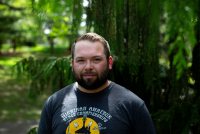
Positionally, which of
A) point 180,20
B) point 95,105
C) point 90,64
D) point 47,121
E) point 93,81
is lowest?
point 47,121

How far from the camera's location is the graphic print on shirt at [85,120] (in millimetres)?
2547

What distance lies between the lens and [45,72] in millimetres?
3879

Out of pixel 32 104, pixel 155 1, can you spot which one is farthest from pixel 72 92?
pixel 32 104

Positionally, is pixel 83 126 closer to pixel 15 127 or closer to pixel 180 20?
pixel 180 20

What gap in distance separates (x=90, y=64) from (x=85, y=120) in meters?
0.33

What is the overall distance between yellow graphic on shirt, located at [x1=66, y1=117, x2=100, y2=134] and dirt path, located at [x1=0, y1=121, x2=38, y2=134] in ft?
29.3

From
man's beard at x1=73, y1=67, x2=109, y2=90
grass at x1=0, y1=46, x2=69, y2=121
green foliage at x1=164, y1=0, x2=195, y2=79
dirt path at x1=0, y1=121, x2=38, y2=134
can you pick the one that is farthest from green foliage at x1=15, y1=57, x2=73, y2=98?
dirt path at x1=0, y1=121, x2=38, y2=134

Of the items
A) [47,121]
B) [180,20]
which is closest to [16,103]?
[47,121]

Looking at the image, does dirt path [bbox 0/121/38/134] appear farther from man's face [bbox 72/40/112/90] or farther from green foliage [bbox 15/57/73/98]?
man's face [bbox 72/40/112/90]

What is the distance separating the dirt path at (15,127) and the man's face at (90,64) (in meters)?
8.93

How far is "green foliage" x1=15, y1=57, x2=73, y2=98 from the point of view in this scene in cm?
381

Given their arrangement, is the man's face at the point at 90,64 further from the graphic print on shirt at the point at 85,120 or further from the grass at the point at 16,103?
the grass at the point at 16,103

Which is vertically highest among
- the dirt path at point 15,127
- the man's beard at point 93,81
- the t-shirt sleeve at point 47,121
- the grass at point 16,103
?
the man's beard at point 93,81

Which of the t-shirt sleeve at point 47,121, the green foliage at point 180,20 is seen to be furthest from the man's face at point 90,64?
the green foliage at point 180,20
